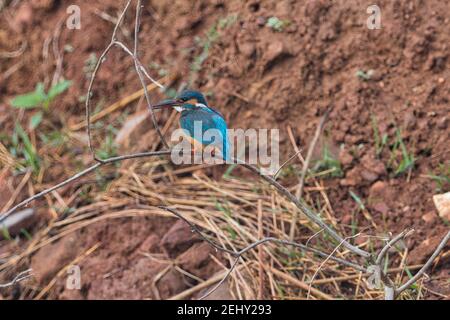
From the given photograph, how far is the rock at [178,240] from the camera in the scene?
3.53m

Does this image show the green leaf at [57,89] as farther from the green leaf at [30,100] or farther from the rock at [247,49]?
the rock at [247,49]

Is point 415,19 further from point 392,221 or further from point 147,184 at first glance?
point 147,184

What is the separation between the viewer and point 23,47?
470 centimetres

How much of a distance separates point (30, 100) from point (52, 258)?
3.98 feet

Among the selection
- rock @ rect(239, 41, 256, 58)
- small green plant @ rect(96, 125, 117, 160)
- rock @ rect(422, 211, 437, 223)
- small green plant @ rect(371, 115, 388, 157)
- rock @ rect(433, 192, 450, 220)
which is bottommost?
rock @ rect(422, 211, 437, 223)

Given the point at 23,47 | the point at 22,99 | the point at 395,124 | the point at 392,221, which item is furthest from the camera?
the point at 23,47

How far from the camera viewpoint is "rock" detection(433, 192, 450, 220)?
3.20 meters

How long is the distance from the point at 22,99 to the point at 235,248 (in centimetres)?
185

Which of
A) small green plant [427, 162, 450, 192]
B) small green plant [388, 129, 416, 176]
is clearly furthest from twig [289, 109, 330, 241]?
small green plant [427, 162, 450, 192]

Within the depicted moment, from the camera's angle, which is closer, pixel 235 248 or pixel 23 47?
pixel 235 248

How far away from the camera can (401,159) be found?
3.52 metres

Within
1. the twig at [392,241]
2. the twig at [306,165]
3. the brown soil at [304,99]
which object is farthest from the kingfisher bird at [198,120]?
the twig at [392,241]

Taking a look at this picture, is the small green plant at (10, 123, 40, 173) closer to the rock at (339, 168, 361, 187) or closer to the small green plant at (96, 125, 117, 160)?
the small green plant at (96, 125, 117, 160)

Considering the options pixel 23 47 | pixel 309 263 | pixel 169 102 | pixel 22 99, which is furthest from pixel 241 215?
pixel 23 47
